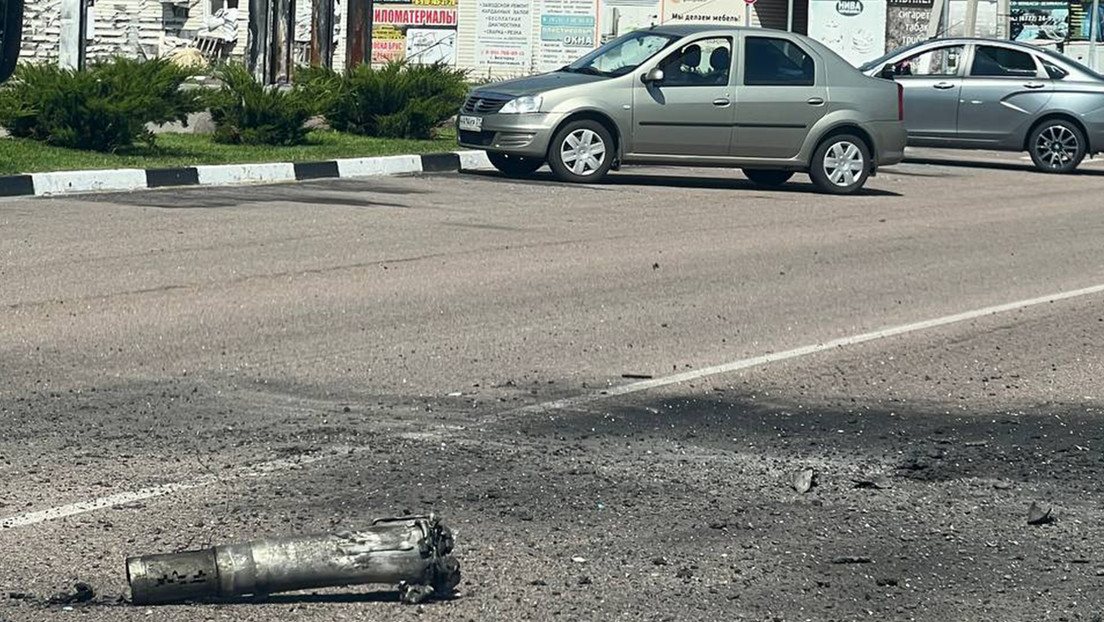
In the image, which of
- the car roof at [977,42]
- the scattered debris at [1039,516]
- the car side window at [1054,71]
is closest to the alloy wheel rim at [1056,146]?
the car side window at [1054,71]

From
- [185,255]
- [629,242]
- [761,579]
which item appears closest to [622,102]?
[629,242]

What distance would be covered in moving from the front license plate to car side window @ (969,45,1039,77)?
807 cm

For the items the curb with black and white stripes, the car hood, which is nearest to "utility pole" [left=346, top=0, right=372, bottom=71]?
the curb with black and white stripes

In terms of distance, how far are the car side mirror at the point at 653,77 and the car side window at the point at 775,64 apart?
100 centimetres

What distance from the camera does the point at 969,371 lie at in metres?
8.41

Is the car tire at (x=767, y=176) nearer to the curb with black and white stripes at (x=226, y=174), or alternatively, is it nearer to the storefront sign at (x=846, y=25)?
the curb with black and white stripes at (x=226, y=174)

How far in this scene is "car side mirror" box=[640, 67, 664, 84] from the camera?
17.9 metres

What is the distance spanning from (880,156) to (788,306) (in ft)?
29.4

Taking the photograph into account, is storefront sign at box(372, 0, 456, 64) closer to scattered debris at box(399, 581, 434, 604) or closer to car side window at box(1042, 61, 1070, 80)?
car side window at box(1042, 61, 1070, 80)

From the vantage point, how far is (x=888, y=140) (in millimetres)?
18906

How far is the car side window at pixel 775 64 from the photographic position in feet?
60.5

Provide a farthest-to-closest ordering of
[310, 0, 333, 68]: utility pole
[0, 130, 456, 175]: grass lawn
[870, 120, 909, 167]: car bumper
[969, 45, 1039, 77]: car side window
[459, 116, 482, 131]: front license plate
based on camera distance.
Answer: [310, 0, 333, 68]: utility pole
[969, 45, 1039, 77]: car side window
[870, 120, 909, 167]: car bumper
[459, 116, 482, 131]: front license plate
[0, 130, 456, 175]: grass lawn

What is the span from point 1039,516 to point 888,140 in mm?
13575

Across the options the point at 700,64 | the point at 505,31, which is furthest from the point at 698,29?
the point at 505,31
